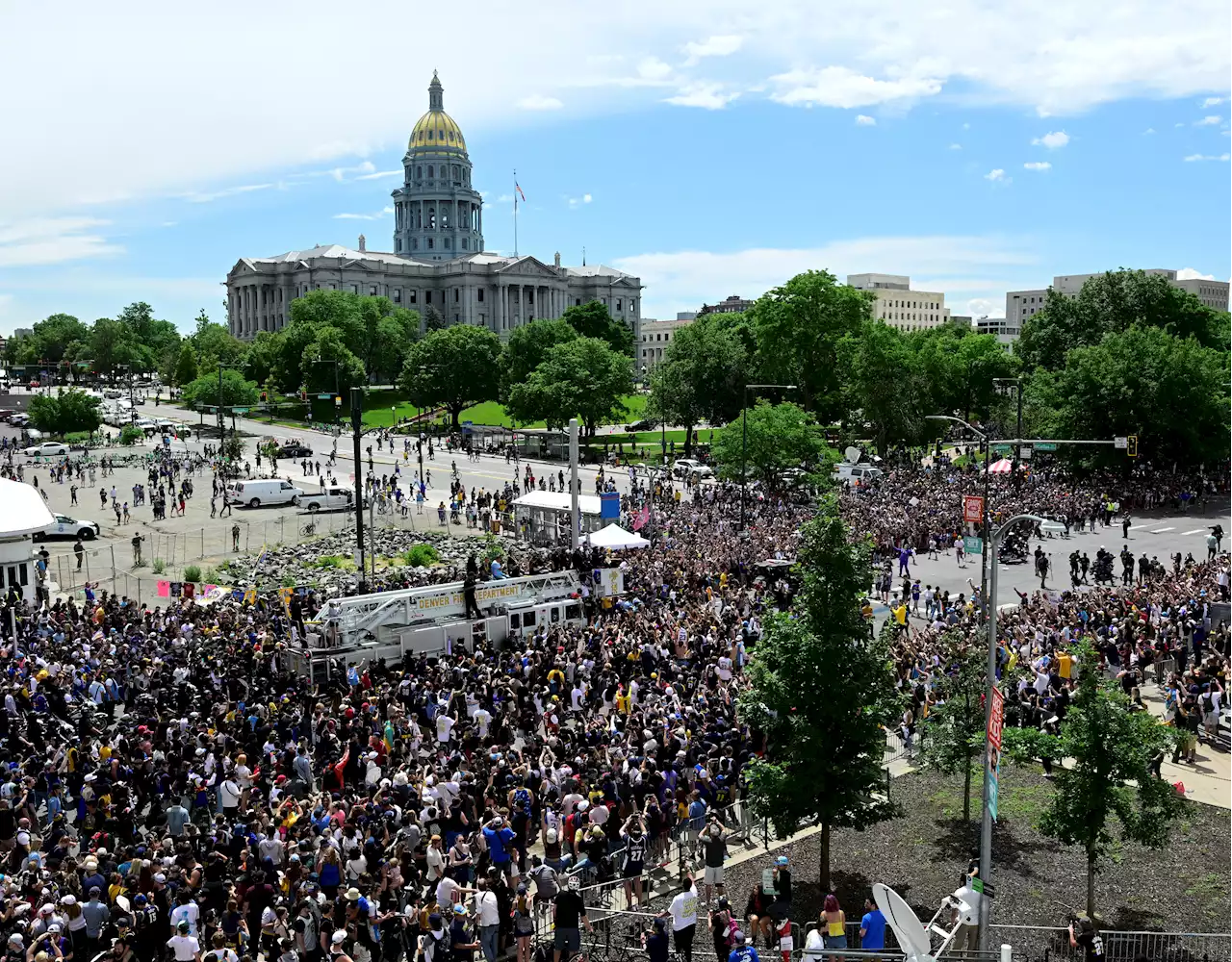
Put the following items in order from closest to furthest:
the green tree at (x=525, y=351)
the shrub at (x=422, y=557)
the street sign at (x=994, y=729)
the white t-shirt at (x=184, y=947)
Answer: the white t-shirt at (x=184, y=947)
the street sign at (x=994, y=729)
the shrub at (x=422, y=557)
the green tree at (x=525, y=351)

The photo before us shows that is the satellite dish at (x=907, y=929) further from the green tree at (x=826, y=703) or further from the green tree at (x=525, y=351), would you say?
the green tree at (x=525, y=351)

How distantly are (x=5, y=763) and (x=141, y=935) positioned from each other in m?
6.57

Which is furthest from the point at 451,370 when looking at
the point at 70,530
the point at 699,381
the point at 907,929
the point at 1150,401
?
the point at 907,929

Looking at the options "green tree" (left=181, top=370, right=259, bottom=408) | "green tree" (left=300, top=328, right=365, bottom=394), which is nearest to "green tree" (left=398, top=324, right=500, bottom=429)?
"green tree" (left=300, top=328, right=365, bottom=394)

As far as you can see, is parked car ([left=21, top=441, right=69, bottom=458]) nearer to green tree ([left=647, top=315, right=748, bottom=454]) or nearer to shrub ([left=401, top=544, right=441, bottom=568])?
green tree ([left=647, top=315, right=748, bottom=454])

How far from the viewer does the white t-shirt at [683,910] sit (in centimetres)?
1386

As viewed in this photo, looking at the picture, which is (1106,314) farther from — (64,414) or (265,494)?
(64,414)

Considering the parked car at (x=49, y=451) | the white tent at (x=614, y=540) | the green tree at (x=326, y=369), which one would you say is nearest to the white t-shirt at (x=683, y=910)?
the white tent at (x=614, y=540)

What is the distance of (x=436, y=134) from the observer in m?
187

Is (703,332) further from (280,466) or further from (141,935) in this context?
(141,935)

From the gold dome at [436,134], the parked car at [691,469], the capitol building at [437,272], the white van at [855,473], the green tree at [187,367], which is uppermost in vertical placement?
the gold dome at [436,134]

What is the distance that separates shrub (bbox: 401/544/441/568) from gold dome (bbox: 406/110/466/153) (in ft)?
509

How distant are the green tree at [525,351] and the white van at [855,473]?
4564 cm

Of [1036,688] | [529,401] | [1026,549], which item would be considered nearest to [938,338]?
[529,401]
